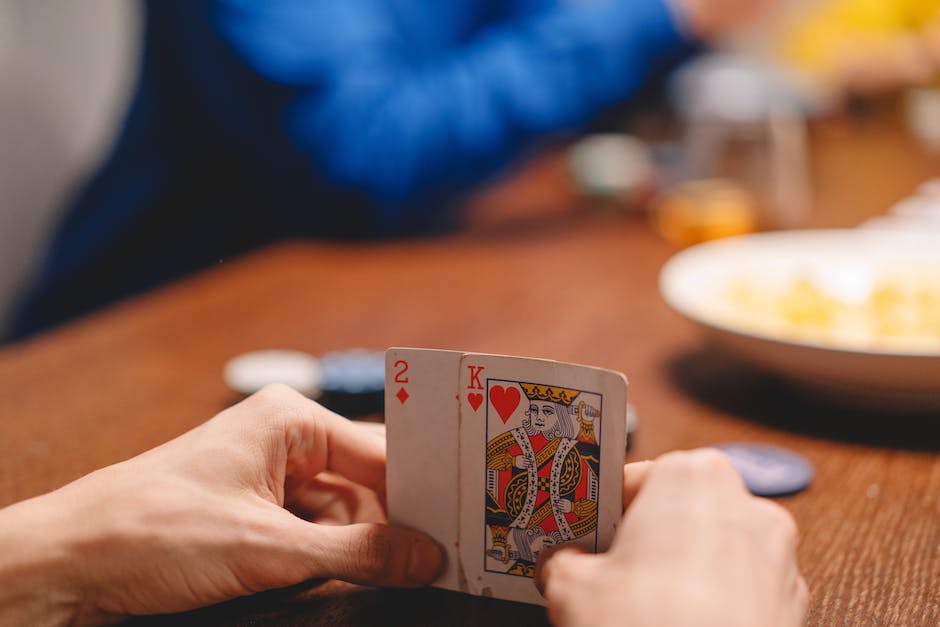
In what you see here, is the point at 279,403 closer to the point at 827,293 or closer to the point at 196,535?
the point at 196,535

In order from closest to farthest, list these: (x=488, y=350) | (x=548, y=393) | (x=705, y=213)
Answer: (x=548, y=393)
(x=488, y=350)
(x=705, y=213)

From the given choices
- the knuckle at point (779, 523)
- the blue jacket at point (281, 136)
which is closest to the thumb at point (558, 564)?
the knuckle at point (779, 523)

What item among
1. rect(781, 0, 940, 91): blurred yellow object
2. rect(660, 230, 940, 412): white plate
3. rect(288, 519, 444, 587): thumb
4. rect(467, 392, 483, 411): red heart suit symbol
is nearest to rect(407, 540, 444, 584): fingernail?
rect(288, 519, 444, 587): thumb

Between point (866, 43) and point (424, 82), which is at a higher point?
point (866, 43)

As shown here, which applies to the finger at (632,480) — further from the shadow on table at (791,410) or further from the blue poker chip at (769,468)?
the shadow on table at (791,410)

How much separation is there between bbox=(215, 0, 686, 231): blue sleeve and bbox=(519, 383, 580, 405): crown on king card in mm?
1261

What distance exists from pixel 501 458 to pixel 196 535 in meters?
0.19

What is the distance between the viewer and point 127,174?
181cm

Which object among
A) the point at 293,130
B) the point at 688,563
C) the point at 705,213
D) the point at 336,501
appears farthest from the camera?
the point at 293,130

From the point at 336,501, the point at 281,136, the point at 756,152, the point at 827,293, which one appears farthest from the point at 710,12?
the point at 336,501

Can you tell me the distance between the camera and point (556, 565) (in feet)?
1.77

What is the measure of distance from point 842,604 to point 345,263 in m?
1.06

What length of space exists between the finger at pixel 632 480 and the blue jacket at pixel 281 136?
1.23 metres

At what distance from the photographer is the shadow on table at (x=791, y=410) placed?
2.80ft
